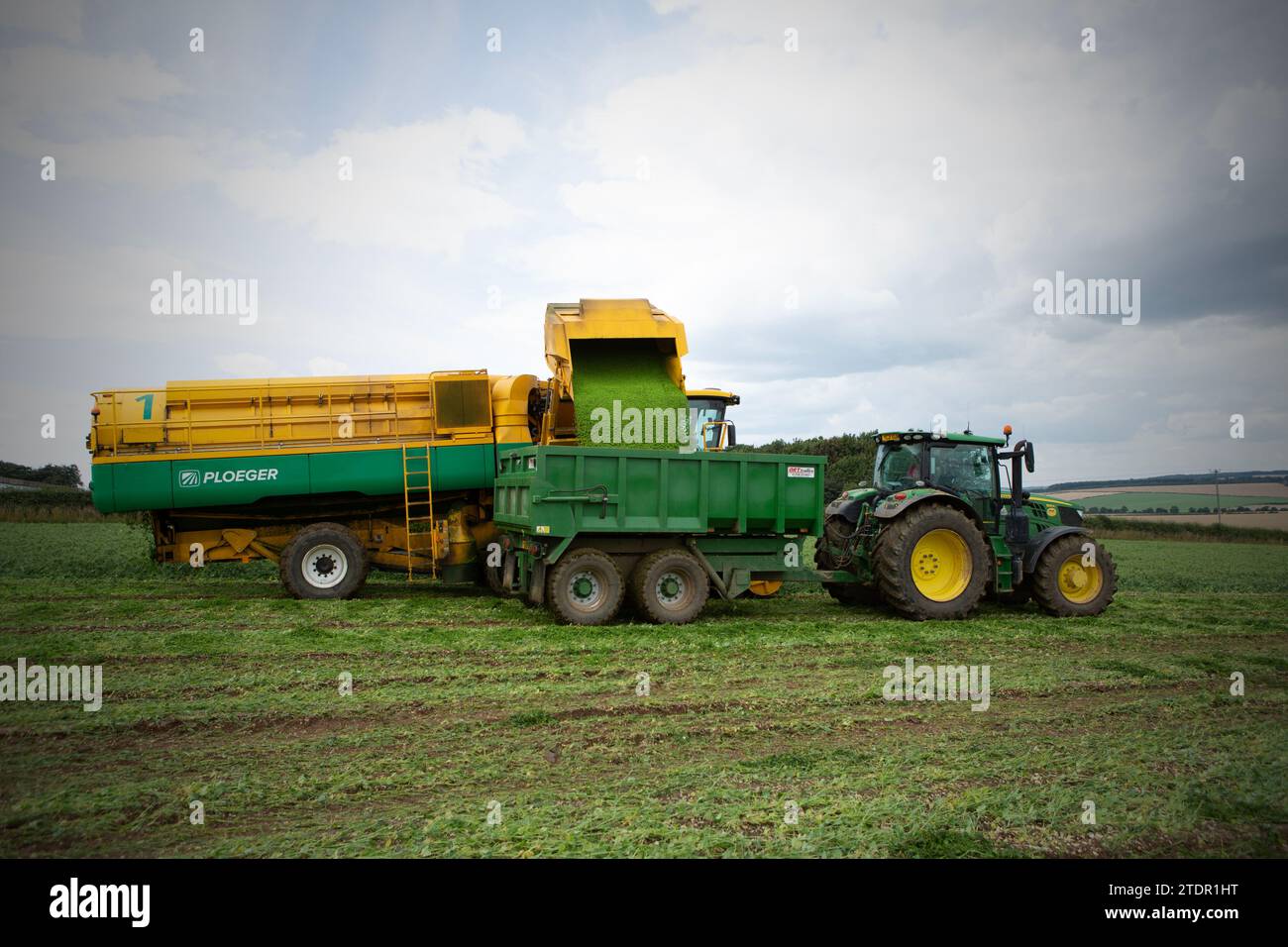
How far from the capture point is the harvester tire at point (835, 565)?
11516 mm

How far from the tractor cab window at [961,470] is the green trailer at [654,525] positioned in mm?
1624

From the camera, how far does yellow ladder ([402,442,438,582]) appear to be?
39.8 ft

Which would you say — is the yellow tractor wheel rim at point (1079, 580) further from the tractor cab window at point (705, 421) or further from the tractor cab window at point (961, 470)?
the tractor cab window at point (705, 421)

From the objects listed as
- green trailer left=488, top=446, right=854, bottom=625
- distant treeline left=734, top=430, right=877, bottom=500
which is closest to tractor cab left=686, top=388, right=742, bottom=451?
green trailer left=488, top=446, right=854, bottom=625

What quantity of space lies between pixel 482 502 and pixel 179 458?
13.7 feet

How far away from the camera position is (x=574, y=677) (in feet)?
24.2

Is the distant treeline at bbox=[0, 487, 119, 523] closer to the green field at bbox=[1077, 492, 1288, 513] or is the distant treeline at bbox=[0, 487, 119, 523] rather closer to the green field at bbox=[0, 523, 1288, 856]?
the green field at bbox=[0, 523, 1288, 856]

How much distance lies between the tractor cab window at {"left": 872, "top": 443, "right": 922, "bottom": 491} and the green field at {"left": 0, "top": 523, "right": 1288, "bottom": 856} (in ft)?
6.42

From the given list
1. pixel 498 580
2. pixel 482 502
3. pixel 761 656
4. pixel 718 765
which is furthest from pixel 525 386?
pixel 718 765

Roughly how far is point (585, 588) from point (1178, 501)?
49619 mm

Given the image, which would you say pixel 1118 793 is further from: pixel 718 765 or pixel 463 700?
pixel 463 700

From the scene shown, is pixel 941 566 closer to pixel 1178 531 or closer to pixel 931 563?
pixel 931 563

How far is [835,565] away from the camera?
11391mm
